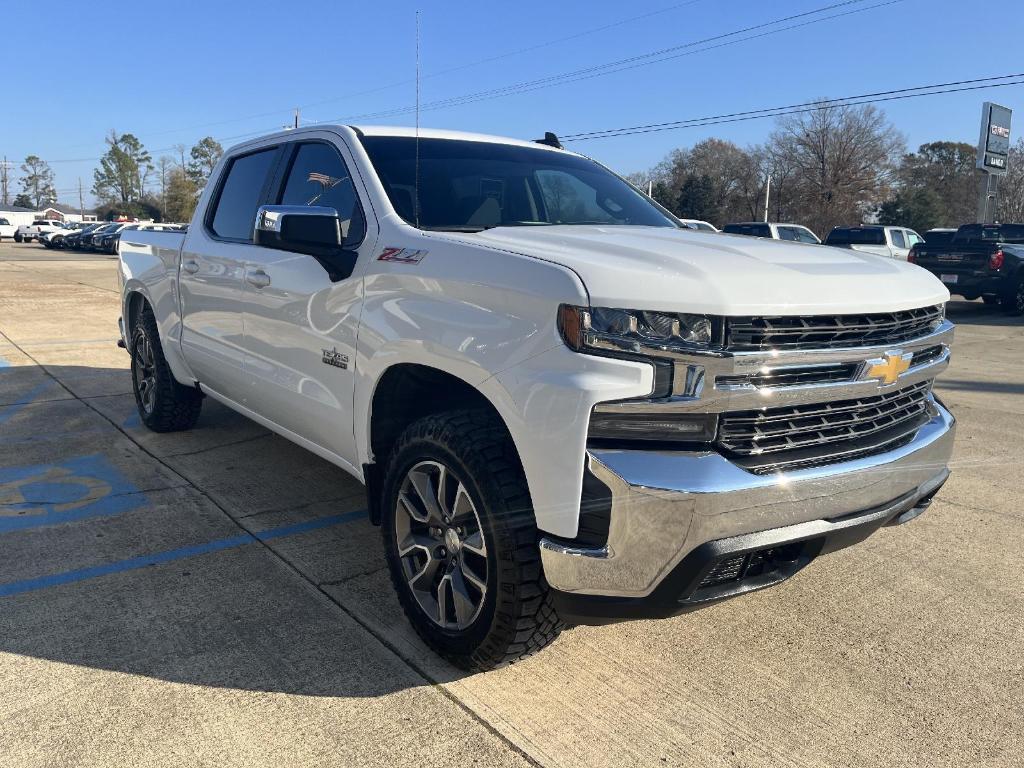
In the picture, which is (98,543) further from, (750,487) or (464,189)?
(750,487)

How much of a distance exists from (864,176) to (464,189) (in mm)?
74025

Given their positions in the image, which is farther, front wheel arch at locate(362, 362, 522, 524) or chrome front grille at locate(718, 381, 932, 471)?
front wheel arch at locate(362, 362, 522, 524)

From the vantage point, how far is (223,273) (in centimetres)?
440

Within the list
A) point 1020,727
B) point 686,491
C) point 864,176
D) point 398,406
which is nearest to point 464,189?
point 398,406

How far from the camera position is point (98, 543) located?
3908 mm

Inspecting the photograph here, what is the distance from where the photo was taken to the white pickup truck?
7.50 feet

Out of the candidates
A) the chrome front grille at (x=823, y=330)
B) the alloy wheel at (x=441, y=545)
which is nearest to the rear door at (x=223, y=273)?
the alloy wheel at (x=441, y=545)

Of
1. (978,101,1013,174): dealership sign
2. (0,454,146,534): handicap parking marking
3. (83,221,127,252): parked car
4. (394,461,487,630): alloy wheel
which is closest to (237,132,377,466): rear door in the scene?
(394,461,487,630): alloy wheel

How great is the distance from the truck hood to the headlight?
0.10 ft

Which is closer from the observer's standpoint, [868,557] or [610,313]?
[610,313]

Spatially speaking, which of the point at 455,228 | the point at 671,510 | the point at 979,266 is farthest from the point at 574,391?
the point at 979,266

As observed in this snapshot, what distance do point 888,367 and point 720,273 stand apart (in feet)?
2.34

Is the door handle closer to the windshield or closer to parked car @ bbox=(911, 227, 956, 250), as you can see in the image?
the windshield

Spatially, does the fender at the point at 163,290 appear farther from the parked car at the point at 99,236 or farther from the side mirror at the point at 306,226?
the parked car at the point at 99,236
